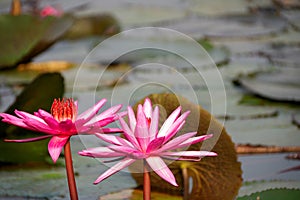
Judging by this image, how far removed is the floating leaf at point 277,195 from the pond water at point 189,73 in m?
0.09

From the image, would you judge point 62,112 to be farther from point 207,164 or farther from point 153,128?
point 207,164

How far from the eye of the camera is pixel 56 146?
35.4 inches

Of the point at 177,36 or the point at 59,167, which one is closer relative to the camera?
the point at 59,167

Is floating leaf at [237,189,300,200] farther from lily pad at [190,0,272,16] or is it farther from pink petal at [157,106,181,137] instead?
lily pad at [190,0,272,16]

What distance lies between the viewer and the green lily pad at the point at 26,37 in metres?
2.18

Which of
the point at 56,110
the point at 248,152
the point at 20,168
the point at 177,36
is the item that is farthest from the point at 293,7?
the point at 56,110

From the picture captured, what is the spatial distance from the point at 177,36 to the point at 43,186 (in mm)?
1407

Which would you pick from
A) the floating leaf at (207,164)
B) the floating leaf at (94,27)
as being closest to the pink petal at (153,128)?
the floating leaf at (207,164)

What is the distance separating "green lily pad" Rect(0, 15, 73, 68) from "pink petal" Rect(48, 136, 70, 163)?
1298 mm

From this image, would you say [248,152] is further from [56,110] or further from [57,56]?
[57,56]

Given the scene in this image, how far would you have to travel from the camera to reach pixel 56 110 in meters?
0.95

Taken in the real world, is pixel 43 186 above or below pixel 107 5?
above

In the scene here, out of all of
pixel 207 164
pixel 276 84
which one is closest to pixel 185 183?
pixel 207 164

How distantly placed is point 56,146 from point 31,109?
586 millimetres
